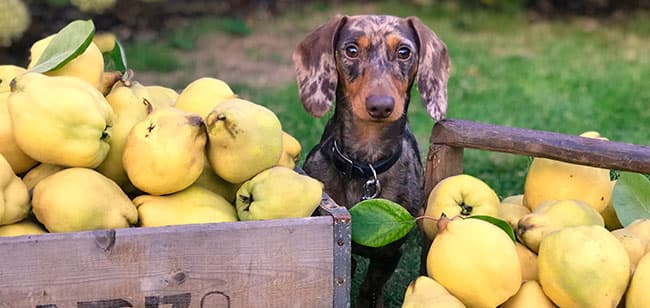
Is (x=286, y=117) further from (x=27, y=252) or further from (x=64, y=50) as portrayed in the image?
(x=27, y=252)

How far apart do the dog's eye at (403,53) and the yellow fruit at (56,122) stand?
1.24 m

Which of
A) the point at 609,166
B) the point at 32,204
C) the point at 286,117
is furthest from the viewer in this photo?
the point at 286,117

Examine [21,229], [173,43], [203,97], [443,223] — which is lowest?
[173,43]

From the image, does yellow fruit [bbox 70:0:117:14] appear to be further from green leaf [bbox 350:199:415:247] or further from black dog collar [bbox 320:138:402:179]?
green leaf [bbox 350:199:415:247]

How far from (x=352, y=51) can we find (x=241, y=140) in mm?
1033

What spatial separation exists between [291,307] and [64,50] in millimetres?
848

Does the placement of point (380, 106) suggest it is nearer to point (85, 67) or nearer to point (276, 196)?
point (276, 196)

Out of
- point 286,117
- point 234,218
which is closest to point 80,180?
Result: point 234,218

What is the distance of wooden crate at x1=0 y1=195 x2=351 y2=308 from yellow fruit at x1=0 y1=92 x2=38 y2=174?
296 mm

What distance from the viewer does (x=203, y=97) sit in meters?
2.38

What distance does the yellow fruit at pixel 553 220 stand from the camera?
2.30 meters

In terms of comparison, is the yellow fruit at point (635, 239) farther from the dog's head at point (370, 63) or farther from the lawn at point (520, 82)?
the lawn at point (520, 82)

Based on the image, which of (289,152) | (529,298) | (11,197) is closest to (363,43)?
(289,152)

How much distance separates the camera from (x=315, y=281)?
211cm
